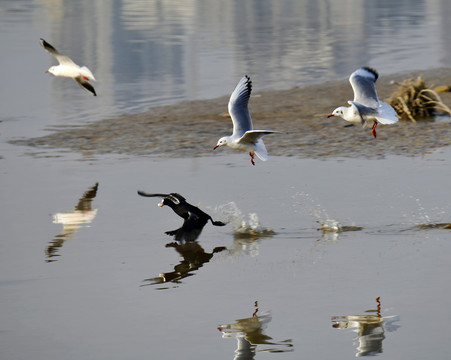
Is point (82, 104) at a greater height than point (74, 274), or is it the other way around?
point (82, 104)

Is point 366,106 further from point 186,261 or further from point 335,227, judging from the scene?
point 186,261

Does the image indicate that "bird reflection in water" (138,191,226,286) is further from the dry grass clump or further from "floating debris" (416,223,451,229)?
the dry grass clump

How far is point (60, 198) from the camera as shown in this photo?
12109 millimetres

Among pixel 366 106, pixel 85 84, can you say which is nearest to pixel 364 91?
pixel 366 106

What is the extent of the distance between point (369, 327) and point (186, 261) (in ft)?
8.07

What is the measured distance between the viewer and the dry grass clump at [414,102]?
54.1 ft

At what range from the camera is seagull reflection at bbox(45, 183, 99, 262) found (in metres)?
10.1

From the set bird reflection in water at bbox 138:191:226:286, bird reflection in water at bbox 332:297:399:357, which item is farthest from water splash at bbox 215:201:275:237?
bird reflection in water at bbox 332:297:399:357

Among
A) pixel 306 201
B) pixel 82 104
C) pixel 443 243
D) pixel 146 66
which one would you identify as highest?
pixel 146 66

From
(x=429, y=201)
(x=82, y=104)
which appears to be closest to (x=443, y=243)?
(x=429, y=201)

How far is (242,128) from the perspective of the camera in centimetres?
1212

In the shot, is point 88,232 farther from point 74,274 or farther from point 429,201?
point 429,201

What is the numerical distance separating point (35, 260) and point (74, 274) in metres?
0.61

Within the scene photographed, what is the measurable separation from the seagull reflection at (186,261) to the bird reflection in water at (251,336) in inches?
46.9
